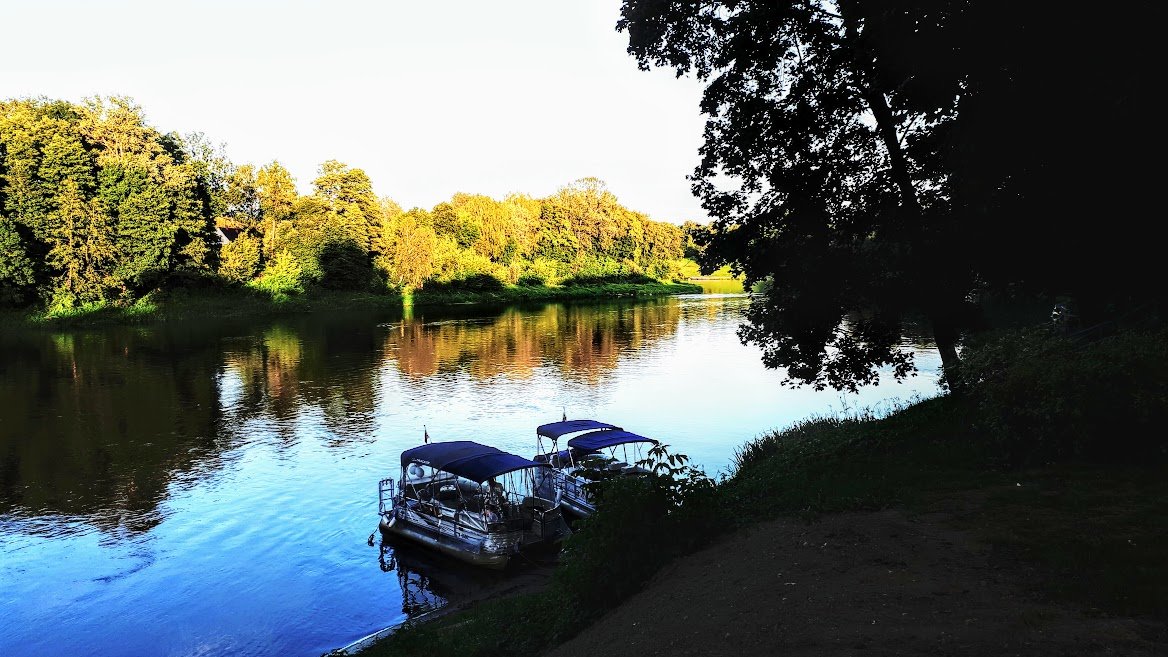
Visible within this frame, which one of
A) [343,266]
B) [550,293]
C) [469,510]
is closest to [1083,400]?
[469,510]

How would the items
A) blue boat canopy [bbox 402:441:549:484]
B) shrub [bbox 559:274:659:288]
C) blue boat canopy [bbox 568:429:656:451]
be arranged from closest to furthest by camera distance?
blue boat canopy [bbox 402:441:549:484]
blue boat canopy [bbox 568:429:656:451]
shrub [bbox 559:274:659:288]

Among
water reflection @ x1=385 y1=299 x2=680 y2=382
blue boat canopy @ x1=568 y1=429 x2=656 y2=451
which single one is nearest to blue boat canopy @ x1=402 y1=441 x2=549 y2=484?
blue boat canopy @ x1=568 y1=429 x2=656 y2=451

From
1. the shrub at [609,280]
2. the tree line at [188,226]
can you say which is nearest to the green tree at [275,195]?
the tree line at [188,226]

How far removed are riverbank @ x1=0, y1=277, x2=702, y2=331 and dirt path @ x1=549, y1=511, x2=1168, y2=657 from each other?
295 feet

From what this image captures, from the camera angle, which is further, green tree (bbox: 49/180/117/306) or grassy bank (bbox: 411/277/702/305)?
grassy bank (bbox: 411/277/702/305)

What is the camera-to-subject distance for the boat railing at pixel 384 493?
966 inches

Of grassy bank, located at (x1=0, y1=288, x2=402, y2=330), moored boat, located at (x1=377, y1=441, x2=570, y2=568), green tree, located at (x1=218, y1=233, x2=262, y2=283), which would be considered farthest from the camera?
green tree, located at (x1=218, y1=233, x2=262, y2=283)

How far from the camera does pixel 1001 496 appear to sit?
40.5 feet

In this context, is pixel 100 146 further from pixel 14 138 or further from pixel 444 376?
pixel 444 376

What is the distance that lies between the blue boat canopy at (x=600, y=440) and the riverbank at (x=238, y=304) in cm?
7793

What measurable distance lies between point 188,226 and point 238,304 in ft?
37.6

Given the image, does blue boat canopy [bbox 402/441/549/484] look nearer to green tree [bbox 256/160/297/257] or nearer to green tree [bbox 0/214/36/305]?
green tree [bbox 0/214/36/305]

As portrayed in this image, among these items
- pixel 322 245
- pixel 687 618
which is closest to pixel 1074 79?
pixel 687 618

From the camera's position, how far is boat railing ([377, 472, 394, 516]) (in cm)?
2453
